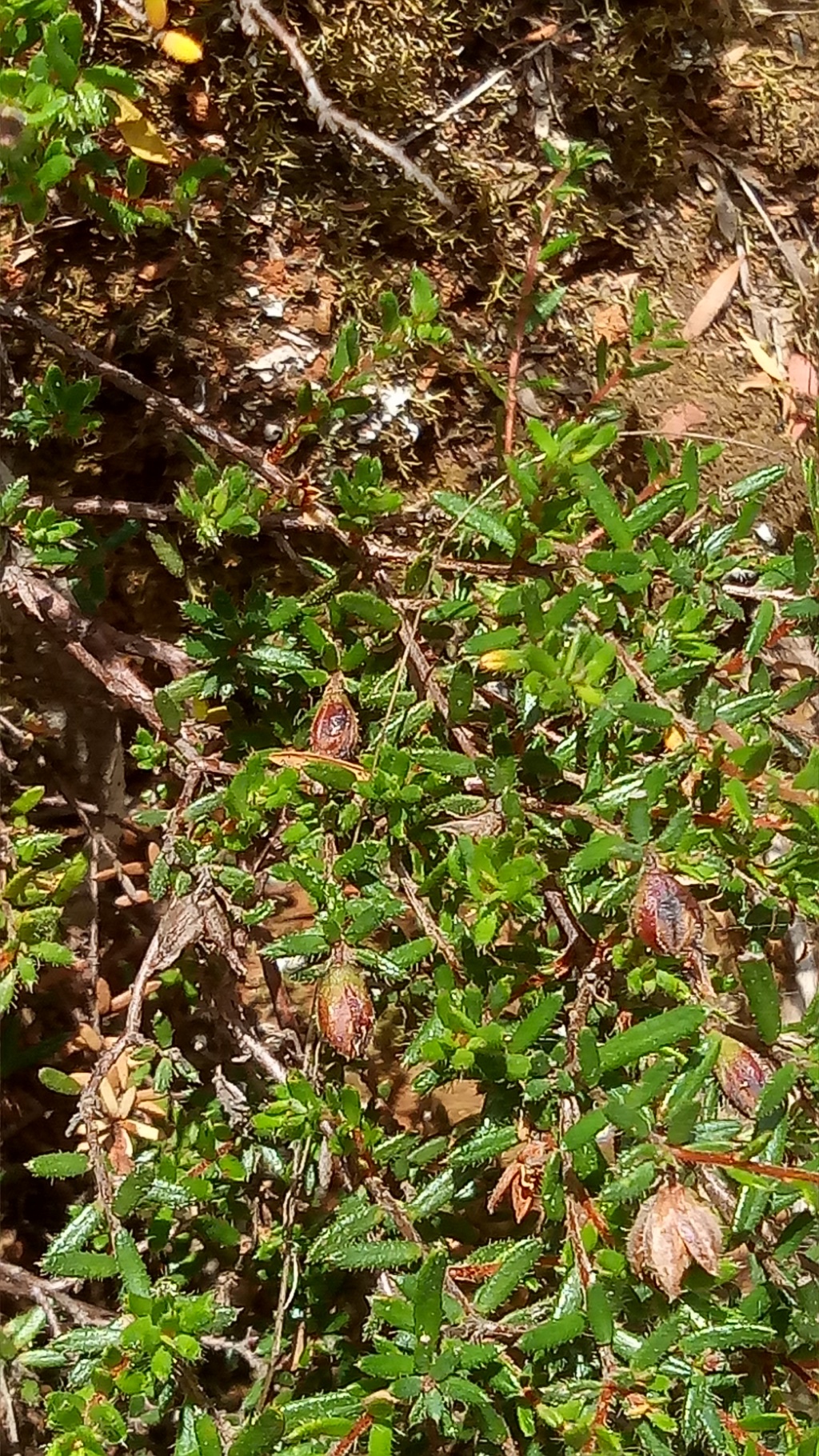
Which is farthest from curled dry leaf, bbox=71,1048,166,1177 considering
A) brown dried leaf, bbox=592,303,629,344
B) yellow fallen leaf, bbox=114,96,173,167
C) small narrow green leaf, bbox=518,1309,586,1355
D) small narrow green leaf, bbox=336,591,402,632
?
brown dried leaf, bbox=592,303,629,344

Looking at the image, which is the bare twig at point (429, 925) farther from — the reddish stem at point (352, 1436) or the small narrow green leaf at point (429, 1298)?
the reddish stem at point (352, 1436)

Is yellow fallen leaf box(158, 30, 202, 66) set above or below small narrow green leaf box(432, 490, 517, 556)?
above

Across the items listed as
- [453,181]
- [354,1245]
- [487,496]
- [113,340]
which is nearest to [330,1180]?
[354,1245]

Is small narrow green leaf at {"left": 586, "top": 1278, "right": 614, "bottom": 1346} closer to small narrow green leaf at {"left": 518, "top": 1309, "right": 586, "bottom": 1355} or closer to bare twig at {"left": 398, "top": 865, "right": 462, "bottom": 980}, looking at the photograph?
small narrow green leaf at {"left": 518, "top": 1309, "right": 586, "bottom": 1355}

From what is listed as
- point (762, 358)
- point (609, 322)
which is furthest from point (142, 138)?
point (762, 358)

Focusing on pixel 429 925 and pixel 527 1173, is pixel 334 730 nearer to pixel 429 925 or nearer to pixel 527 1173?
pixel 429 925

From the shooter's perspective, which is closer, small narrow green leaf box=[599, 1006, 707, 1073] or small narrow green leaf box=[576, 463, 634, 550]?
small narrow green leaf box=[599, 1006, 707, 1073]
